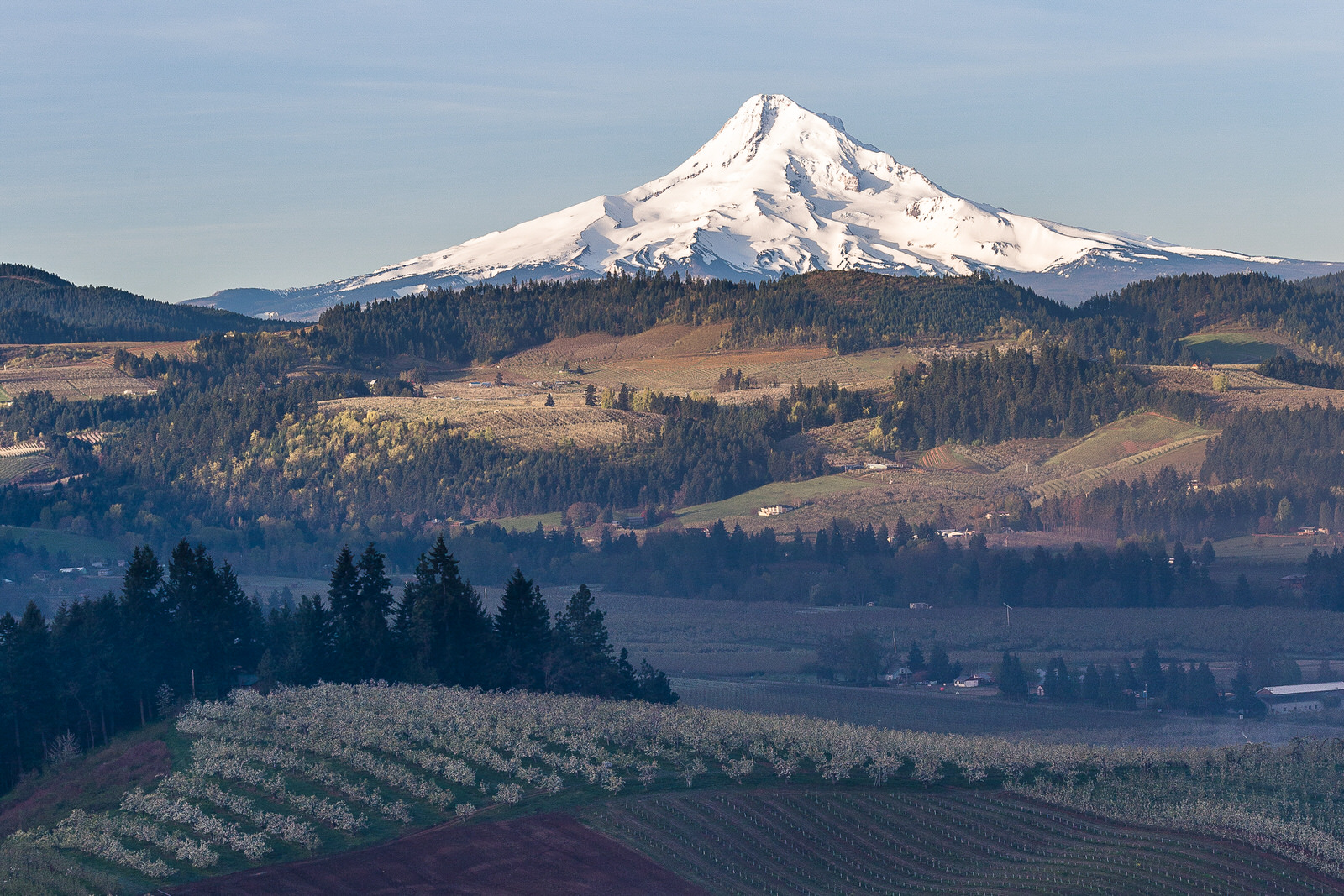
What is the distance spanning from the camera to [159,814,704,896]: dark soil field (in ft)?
186

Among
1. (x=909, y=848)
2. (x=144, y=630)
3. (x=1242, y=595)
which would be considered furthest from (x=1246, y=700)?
(x=144, y=630)

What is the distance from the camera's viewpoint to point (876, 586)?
623ft

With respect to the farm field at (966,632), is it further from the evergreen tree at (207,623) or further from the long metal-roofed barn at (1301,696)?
the evergreen tree at (207,623)

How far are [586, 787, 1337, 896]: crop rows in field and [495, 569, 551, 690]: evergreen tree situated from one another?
99.1 feet

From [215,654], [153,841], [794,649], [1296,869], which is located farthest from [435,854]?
[794,649]

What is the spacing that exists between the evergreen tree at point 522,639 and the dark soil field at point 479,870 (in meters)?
33.6

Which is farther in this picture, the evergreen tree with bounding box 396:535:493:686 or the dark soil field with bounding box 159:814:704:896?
the evergreen tree with bounding box 396:535:493:686

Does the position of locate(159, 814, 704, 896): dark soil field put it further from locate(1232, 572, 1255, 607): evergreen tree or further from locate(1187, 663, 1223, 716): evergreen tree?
locate(1232, 572, 1255, 607): evergreen tree

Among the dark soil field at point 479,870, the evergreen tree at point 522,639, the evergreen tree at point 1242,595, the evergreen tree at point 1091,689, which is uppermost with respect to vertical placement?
the evergreen tree at point 522,639

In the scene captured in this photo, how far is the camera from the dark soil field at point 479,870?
186ft

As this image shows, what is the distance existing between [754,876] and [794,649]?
332ft

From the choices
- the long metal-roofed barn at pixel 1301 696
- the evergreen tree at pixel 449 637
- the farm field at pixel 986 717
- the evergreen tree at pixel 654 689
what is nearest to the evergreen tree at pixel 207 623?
the evergreen tree at pixel 449 637

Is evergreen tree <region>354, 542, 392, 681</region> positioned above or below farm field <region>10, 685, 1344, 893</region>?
above

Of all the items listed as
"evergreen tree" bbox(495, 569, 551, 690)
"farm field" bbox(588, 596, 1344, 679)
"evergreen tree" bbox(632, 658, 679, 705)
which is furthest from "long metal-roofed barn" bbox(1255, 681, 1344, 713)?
"evergreen tree" bbox(495, 569, 551, 690)
